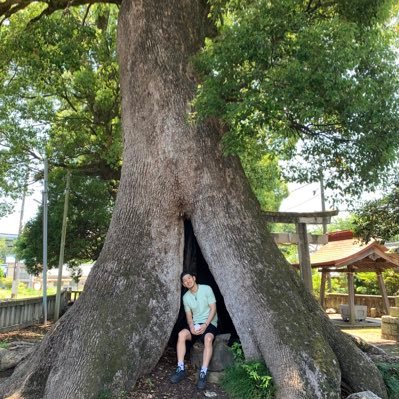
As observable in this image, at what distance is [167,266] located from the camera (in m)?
6.19

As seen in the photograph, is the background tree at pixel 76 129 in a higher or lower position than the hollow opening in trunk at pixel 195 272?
higher

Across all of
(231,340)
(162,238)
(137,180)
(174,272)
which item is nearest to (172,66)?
(137,180)

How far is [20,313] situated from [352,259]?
1091 cm

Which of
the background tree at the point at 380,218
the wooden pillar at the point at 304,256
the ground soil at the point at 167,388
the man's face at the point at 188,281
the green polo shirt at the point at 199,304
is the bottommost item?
the ground soil at the point at 167,388

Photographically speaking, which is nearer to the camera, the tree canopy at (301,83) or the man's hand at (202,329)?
the tree canopy at (301,83)

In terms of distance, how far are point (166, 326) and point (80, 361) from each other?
1.23 m

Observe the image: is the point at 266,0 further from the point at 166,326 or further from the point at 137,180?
the point at 166,326

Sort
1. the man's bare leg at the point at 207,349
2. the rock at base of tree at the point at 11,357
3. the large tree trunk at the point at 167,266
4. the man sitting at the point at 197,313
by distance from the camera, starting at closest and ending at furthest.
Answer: the large tree trunk at the point at 167,266 < the man's bare leg at the point at 207,349 < the man sitting at the point at 197,313 < the rock at base of tree at the point at 11,357

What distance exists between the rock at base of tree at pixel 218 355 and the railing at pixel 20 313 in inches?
283

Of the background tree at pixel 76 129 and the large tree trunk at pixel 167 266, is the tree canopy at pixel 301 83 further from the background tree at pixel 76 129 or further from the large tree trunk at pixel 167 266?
the background tree at pixel 76 129

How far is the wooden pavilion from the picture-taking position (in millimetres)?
15445

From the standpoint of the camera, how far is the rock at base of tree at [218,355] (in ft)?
19.6

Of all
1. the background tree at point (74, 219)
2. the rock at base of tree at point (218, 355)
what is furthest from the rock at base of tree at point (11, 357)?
the background tree at point (74, 219)

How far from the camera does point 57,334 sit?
5.73 m
